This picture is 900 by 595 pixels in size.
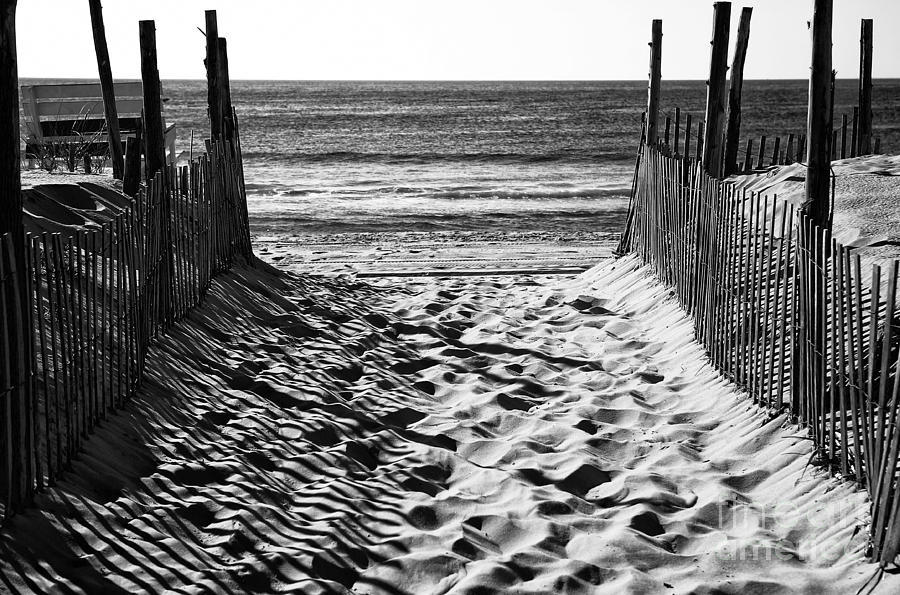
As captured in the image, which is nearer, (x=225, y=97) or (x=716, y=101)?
(x=716, y=101)

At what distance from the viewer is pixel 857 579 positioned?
11.0 feet

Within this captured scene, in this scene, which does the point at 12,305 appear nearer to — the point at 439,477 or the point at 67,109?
the point at 439,477

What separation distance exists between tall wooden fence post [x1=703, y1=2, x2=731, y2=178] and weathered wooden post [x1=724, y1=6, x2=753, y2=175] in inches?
86.0

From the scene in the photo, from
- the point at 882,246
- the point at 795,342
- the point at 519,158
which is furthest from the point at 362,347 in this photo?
the point at 519,158

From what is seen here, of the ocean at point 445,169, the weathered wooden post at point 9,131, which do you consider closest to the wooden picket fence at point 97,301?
the weathered wooden post at point 9,131

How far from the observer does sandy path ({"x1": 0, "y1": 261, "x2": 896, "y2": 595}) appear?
3.56 meters

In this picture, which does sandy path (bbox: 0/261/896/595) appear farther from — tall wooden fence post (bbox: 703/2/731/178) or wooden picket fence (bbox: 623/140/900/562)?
A: tall wooden fence post (bbox: 703/2/731/178)

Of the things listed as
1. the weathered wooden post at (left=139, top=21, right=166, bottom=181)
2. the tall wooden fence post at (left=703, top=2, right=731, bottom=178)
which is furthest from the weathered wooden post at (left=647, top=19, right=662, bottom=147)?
the weathered wooden post at (left=139, top=21, right=166, bottom=181)

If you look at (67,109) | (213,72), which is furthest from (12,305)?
(67,109)

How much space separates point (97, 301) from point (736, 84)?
24.9 ft

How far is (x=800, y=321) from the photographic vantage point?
181 inches

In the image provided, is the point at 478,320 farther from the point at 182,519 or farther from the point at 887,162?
the point at 887,162

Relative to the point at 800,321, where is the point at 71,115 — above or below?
above

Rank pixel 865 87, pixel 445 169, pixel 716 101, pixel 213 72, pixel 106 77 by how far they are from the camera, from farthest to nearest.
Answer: pixel 445 169
pixel 865 87
pixel 106 77
pixel 213 72
pixel 716 101
